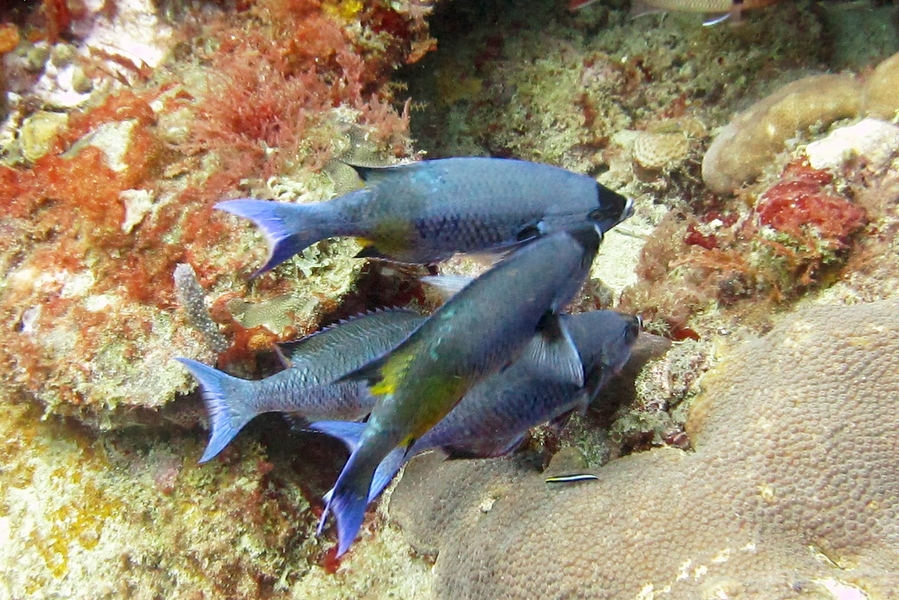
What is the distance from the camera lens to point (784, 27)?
511cm

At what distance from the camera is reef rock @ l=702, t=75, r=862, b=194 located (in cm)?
394

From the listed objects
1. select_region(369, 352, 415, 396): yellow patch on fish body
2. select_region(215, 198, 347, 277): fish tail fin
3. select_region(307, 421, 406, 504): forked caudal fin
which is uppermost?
select_region(215, 198, 347, 277): fish tail fin

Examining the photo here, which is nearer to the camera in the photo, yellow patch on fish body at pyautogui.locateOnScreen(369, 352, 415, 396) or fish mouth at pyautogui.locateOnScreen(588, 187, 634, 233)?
yellow patch on fish body at pyautogui.locateOnScreen(369, 352, 415, 396)

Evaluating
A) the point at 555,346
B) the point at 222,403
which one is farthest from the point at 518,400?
the point at 222,403

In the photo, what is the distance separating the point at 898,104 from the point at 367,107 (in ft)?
11.2

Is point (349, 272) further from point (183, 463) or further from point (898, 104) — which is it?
point (898, 104)

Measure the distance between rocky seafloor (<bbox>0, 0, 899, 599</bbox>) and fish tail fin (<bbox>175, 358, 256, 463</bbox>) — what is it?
1.53 feet

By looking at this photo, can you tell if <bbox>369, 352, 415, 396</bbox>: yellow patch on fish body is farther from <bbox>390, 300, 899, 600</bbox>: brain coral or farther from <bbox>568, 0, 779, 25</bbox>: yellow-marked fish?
<bbox>568, 0, 779, 25</bbox>: yellow-marked fish

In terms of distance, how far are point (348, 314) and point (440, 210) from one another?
147 cm

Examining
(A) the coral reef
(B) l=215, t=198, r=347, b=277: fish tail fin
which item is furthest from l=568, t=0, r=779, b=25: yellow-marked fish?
(B) l=215, t=198, r=347, b=277: fish tail fin

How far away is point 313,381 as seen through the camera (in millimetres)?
2674

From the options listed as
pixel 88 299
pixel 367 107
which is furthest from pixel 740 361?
pixel 88 299

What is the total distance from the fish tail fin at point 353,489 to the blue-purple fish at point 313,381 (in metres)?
0.99

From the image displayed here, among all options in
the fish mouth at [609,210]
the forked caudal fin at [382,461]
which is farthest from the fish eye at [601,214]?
the forked caudal fin at [382,461]
